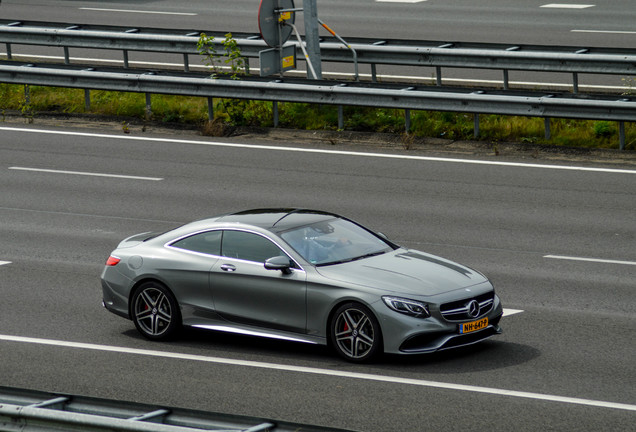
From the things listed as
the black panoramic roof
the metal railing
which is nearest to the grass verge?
the metal railing

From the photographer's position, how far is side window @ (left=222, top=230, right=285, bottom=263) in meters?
10.8

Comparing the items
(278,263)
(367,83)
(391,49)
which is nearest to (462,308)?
(278,263)

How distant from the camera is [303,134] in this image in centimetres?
2144

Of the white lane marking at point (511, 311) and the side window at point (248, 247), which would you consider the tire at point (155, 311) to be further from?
the white lane marking at point (511, 311)

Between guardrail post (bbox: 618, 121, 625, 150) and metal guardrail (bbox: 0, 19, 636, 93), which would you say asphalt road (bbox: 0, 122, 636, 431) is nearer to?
guardrail post (bbox: 618, 121, 625, 150)

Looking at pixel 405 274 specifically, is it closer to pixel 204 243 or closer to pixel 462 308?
pixel 462 308

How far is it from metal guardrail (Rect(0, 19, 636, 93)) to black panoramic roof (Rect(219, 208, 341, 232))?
413 inches

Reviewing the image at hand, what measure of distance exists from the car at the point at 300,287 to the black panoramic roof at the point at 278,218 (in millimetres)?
13

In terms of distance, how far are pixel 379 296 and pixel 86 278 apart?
4.90 meters

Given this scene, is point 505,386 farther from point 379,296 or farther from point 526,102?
point 526,102

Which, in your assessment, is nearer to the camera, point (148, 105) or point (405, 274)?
point (405, 274)

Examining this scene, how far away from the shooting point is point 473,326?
1010 cm

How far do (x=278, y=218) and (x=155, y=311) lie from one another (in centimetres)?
157

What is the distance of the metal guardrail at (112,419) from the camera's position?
20.9ft
